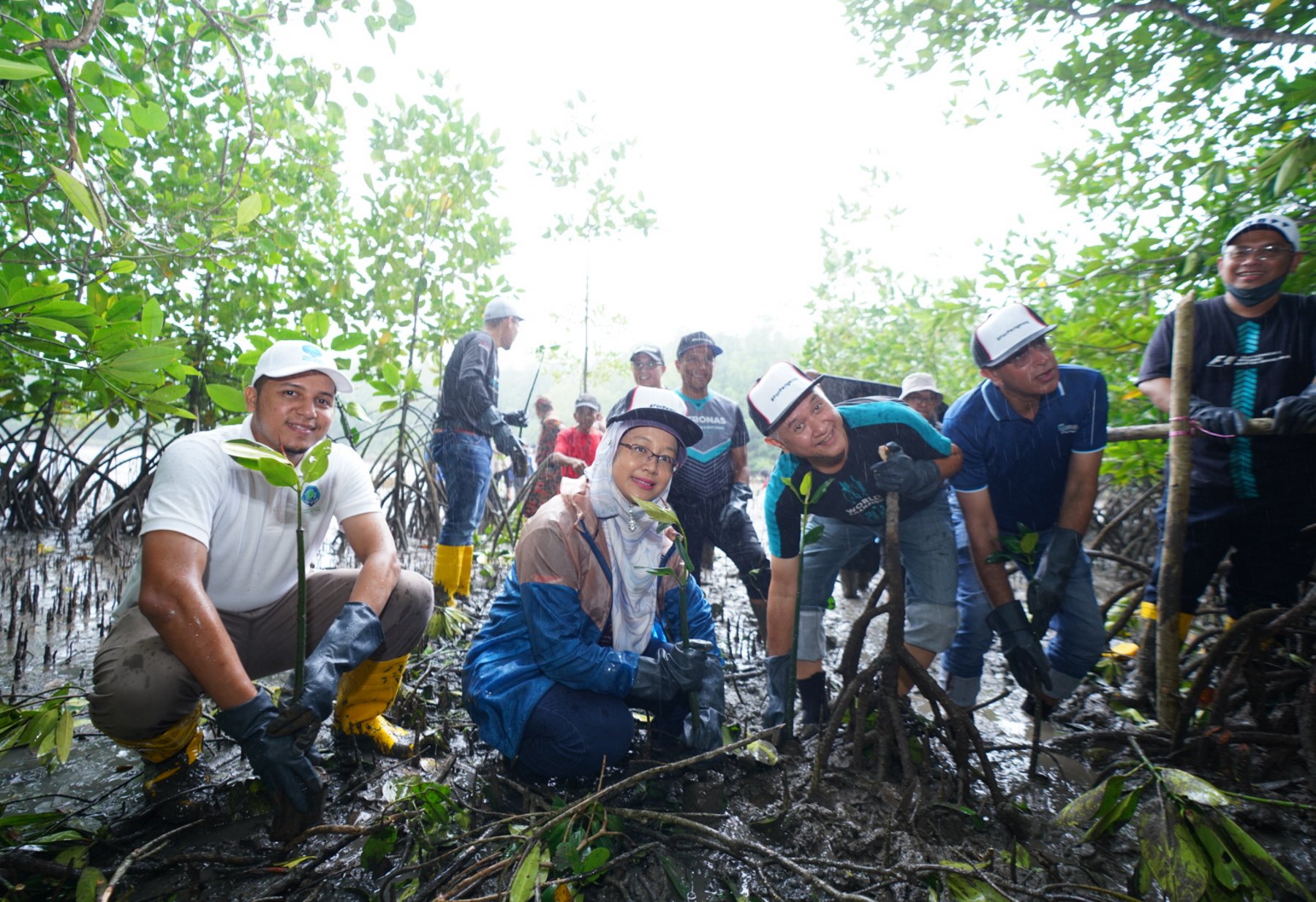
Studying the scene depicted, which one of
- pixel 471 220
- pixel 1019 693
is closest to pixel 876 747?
pixel 1019 693

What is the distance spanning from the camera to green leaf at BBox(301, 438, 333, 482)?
1.51 m

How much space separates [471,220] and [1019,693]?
529 centimetres

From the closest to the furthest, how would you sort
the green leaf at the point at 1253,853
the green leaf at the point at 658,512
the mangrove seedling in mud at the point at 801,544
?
the green leaf at the point at 1253,853 → the green leaf at the point at 658,512 → the mangrove seedling in mud at the point at 801,544

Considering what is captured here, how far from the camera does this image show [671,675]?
210cm

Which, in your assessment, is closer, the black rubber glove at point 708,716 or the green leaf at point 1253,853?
the green leaf at point 1253,853

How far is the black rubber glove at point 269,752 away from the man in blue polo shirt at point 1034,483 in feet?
8.41

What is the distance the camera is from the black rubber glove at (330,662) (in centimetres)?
179

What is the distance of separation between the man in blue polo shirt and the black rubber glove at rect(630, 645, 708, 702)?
4.37 feet

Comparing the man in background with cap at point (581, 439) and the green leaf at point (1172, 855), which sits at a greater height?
the man in background with cap at point (581, 439)

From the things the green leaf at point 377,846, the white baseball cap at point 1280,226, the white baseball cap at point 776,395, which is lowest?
the green leaf at point 377,846

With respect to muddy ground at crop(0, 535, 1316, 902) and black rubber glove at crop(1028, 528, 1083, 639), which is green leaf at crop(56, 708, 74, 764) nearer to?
muddy ground at crop(0, 535, 1316, 902)

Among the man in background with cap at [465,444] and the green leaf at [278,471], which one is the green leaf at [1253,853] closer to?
the green leaf at [278,471]

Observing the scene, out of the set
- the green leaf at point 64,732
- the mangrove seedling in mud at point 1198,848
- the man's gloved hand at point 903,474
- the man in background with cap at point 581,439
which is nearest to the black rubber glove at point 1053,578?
the man's gloved hand at point 903,474

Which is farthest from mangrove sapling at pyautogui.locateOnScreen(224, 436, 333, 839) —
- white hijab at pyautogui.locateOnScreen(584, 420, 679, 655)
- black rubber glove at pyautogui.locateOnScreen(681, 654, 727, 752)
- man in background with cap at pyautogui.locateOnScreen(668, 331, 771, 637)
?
man in background with cap at pyautogui.locateOnScreen(668, 331, 771, 637)
